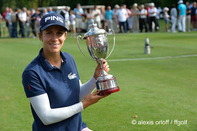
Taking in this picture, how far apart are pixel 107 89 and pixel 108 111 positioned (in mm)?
2984

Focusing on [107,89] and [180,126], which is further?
[180,126]

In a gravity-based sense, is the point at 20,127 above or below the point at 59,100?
below

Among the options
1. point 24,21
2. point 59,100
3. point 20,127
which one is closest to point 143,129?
point 20,127

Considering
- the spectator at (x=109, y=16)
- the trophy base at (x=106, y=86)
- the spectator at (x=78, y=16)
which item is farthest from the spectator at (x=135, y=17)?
the trophy base at (x=106, y=86)

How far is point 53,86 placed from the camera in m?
2.98

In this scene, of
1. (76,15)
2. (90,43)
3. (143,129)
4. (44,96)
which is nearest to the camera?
(44,96)

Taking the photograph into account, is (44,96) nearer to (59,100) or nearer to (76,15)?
(59,100)

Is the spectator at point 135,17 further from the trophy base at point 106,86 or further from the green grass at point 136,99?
the trophy base at point 106,86

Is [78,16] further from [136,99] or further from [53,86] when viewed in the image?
[53,86]

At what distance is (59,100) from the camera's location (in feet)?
9.95

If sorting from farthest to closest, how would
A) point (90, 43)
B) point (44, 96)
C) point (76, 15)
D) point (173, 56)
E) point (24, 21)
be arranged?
point (76, 15) < point (24, 21) < point (173, 56) < point (90, 43) < point (44, 96)

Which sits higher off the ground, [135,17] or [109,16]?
[109,16]

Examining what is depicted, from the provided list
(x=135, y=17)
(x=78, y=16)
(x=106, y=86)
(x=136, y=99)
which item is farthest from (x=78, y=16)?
(x=106, y=86)

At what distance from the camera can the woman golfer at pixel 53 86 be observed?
2881mm
